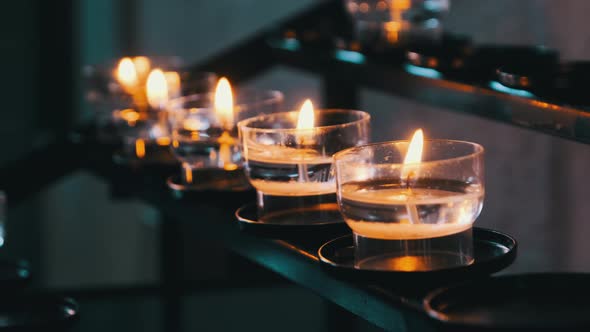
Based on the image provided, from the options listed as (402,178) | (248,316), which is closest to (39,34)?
(248,316)

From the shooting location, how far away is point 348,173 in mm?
615

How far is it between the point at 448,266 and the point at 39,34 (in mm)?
2292

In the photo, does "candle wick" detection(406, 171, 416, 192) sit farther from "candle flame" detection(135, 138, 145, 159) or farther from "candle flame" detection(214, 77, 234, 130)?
"candle flame" detection(135, 138, 145, 159)

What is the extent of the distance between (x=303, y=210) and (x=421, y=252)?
0.48 feet

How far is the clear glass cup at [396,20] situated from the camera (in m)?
1.28

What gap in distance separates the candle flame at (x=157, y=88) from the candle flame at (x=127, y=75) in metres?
0.11

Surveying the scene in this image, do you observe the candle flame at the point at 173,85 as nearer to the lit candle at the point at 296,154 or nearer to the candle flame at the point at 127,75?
the candle flame at the point at 127,75

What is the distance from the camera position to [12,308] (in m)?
1.01

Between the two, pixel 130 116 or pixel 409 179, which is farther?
pixel 130 116

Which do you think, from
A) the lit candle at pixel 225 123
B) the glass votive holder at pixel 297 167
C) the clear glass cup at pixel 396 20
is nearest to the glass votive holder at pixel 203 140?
the lit candle at pixel 225 123

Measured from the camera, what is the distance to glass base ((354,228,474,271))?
1.97 feet

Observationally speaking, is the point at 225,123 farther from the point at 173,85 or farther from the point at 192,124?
the point at 173,85

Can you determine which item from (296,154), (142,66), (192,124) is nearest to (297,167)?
(296,154)

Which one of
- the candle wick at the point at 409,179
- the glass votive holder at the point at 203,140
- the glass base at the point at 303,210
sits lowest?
the glass base at the point at 303,210
